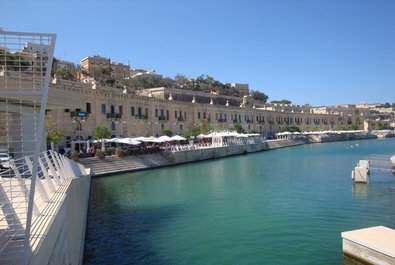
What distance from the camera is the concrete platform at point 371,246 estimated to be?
9609mm

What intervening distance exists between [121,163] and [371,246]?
2993cm

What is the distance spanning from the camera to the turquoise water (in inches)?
471

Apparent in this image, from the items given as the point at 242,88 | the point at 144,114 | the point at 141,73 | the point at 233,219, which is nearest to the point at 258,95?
the point at 242,88

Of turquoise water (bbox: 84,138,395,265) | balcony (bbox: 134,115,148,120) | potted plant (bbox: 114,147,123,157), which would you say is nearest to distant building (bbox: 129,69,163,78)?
balcony (bbox: 134,115,148,120)

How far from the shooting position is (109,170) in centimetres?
3478

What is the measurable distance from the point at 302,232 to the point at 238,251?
3.23 m

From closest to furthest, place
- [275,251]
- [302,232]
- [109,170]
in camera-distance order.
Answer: [275,251]
[302,232]
[109,170]

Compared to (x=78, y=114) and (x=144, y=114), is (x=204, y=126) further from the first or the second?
(x=78, y=114)

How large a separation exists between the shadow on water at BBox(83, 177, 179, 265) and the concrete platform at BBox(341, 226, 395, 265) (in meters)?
5.82

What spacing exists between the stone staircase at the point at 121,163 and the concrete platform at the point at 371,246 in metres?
26.4

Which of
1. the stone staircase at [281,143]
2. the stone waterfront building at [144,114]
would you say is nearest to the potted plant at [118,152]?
the stone waterfront building at [144,114]

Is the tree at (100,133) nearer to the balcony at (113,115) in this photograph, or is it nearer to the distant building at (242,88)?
the balcony at (113,115)

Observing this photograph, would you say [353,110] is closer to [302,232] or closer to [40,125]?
[302,232]

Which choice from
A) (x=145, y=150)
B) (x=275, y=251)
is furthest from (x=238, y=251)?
(x=145, y=150)
